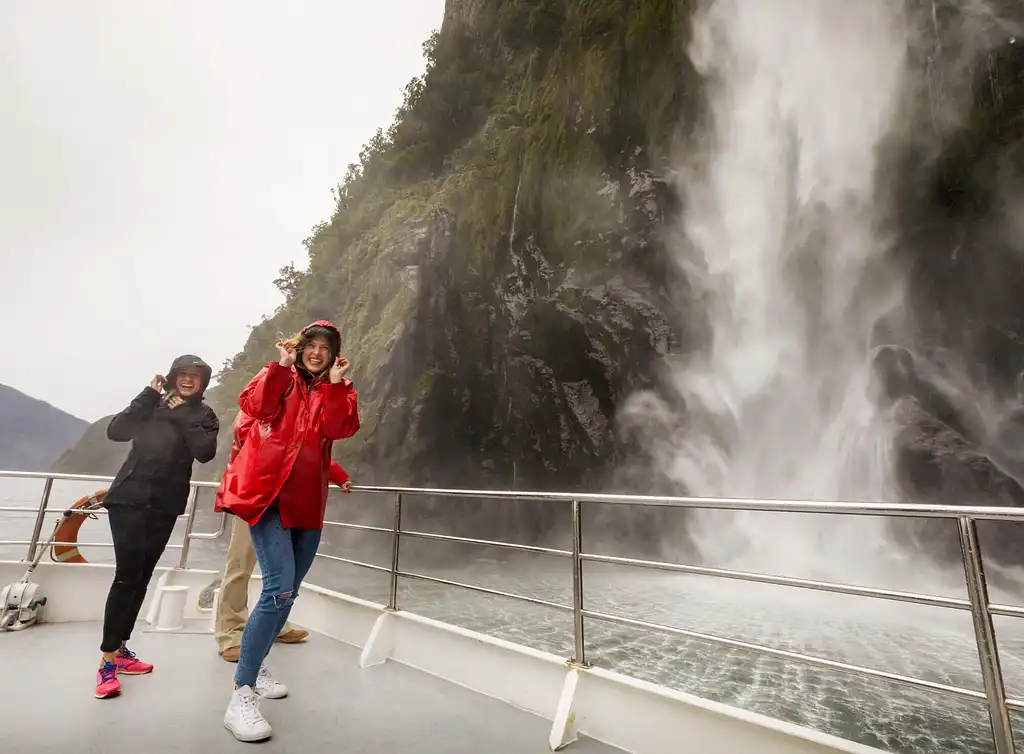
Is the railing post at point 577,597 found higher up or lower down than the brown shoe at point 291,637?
higher up

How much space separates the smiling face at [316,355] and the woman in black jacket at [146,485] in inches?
27.8

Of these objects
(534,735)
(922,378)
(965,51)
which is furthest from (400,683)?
(965,51)

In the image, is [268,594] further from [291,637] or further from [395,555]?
[291,637]

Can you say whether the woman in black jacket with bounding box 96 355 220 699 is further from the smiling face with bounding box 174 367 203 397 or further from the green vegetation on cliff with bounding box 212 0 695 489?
the green vegetation on cliff with bounding box 212 0 695 489

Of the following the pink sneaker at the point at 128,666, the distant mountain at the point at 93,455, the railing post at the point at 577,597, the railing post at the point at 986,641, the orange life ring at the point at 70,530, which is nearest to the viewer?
the railing post at the point at 986,641

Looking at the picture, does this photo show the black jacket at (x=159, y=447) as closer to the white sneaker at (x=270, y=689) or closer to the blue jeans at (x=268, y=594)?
the blue jeans at (x=268, y=594)

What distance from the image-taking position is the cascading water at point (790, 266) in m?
11.8

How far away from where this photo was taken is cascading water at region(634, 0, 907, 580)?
11.8 meters

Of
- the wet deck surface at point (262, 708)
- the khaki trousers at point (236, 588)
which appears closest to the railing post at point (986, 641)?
the wet deck surface at point (262, 708)

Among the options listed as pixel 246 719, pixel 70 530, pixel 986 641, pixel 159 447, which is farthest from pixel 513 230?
pixel 986 641

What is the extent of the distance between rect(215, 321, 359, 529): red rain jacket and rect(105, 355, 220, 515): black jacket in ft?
1.89

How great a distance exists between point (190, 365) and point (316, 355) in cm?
91

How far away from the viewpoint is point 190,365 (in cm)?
270

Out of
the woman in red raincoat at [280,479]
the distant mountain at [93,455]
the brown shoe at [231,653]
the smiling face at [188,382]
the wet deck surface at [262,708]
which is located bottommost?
the wet deck surface at [262,708]
